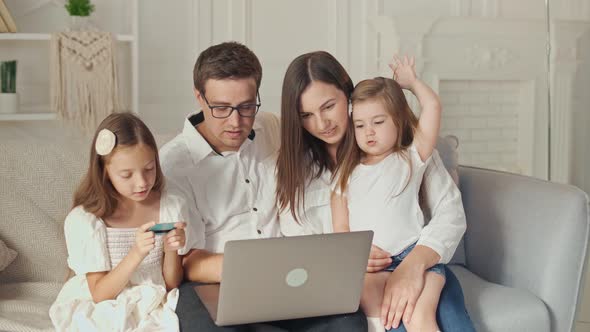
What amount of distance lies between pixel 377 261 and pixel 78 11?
1.81m

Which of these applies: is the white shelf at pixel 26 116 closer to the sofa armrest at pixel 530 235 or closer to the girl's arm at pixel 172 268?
the girl's arm at pixel 172 268

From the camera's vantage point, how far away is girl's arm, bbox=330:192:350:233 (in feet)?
6.80

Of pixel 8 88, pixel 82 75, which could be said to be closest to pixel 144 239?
pixel 82 75

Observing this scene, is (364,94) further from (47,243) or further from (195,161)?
(47,243)

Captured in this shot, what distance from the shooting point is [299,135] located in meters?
2.05

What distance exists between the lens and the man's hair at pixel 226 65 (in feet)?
6.42

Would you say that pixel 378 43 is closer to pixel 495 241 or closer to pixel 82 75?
pixel 82 75

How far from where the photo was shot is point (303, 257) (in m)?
1.62

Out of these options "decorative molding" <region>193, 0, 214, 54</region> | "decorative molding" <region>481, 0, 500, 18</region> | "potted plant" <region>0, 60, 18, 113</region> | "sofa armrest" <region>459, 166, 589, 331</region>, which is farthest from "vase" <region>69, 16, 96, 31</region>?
"decorative molding" <region>481, 0, 500, 18</region>

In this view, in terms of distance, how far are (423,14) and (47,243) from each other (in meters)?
2.58

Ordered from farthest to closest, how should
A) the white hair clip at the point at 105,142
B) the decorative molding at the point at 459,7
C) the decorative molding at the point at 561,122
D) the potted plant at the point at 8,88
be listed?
the decorative molding at the point at 561,122
the decorative molding at the point at 459,7
the potted plant at the point at 8,88
the white hair clip at the point at 105,142

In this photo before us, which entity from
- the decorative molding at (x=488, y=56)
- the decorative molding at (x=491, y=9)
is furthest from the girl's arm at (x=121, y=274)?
the decorative molding at (x=491, y=9)

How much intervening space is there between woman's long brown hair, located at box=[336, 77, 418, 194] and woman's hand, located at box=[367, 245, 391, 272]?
7.9 inches

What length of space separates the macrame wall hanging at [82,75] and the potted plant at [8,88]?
15cm
